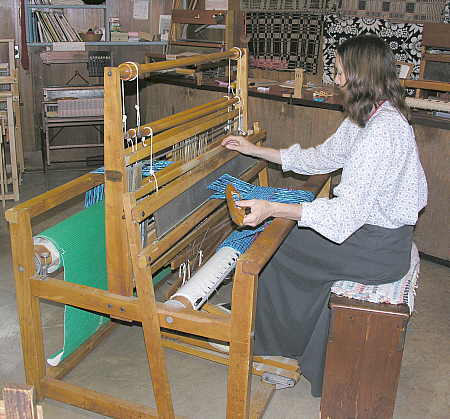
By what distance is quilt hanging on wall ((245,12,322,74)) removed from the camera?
16.4ft

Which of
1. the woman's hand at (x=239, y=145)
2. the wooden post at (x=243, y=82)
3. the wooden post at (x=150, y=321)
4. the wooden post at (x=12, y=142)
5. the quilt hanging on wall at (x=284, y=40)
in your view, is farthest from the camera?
the quilt hanging on wall at (x=284, y=40)

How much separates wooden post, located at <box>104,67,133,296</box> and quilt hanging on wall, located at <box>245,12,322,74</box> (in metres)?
3.65

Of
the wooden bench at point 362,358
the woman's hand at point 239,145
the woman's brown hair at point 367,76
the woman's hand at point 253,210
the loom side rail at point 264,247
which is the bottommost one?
the wooden bench at point 362,358

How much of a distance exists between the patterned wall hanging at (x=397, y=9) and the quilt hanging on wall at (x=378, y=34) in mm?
48

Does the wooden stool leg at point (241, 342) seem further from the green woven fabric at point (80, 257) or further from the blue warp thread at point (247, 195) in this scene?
the green woven fabric at point (80, 257)

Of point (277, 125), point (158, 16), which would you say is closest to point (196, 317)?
point (277, 125)

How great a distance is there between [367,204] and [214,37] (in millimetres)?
4119

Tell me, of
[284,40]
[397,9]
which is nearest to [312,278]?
[397,9]

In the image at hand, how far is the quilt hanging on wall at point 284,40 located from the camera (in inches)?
197

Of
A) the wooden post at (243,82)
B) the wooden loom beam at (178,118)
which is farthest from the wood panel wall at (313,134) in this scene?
the wooden loom beam at (178,118)

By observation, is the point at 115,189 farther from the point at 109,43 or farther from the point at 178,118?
the point at 109,43

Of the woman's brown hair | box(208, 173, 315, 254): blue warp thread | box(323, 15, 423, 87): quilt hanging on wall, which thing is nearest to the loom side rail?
box(208, 173, 315, 254): blue warp thread

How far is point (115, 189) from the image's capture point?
176 centimetres

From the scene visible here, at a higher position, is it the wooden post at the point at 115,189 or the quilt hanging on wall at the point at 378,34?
the quilt hanging on wall at the point at 378,34
